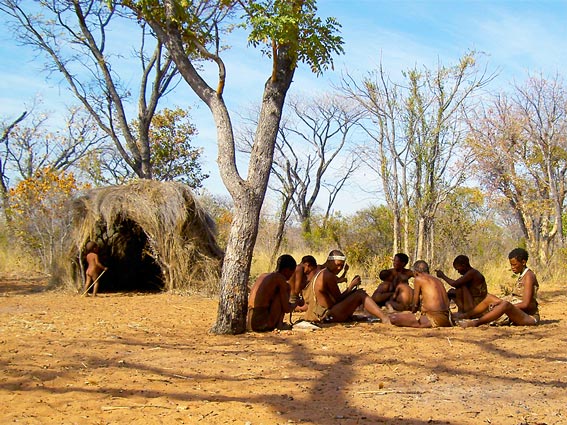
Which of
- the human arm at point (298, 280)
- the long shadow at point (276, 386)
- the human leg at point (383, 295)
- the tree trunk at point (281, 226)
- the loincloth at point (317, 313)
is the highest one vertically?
the tree trunk at point (281, 226)

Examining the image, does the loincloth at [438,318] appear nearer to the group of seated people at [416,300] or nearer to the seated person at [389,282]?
the group of seated people at [416,300]

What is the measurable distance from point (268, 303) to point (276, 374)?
8.41 ft

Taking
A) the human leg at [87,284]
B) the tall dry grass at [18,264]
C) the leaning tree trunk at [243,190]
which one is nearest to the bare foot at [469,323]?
the leaning tree trunk at [243,190]

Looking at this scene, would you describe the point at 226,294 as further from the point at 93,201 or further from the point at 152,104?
the point at 152,104

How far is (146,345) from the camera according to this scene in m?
6.92

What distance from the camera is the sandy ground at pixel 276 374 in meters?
4.42

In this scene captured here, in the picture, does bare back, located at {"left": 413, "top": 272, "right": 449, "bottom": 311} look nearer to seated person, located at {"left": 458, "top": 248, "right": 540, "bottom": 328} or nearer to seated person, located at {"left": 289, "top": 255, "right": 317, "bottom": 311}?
seated person, located at {"left": 458, "top": 248, "right": 540, "bottom": 328}

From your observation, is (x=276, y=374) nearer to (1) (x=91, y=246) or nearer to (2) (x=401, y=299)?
(2) (x=401, y=299)

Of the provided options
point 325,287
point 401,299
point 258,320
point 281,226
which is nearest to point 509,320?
point 401,299

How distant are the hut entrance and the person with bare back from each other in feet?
3.12

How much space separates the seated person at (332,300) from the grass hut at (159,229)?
160 inches

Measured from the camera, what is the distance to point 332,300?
28.7 feet

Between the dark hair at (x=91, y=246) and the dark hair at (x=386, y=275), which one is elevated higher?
the dark hair at (x=91, y=246)

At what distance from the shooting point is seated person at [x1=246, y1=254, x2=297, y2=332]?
8.03 m
